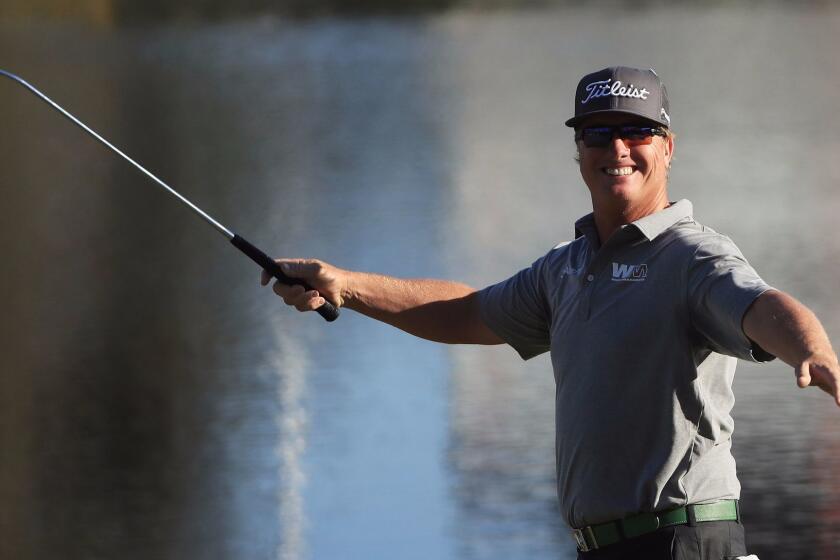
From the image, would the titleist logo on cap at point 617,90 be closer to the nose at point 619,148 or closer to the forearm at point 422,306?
the nose at point 619,148

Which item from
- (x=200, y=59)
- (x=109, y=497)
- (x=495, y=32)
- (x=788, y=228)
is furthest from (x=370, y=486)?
(x=495, y=32)

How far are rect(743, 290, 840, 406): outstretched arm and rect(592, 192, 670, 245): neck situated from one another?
54cm

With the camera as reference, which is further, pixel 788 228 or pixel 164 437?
pixel 788 228

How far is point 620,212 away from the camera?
128 inches

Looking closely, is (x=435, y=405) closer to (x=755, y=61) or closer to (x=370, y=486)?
(x=370, y=486)

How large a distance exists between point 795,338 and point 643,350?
1.53ft

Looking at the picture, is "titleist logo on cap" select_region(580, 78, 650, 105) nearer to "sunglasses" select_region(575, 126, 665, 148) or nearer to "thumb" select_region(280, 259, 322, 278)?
"sunglasses" select_region(575, 126, 665, 148)

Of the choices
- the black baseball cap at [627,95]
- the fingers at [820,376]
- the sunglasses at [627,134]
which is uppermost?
the black baseball cap at [627,95]

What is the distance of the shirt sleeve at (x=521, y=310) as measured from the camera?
3.62 metres

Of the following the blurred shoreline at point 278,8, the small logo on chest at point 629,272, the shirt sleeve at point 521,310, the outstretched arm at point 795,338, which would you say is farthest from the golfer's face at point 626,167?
the blurred shoreline at point 278,8

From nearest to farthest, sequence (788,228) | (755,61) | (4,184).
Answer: (788,228)
(4,184)
(755,61)

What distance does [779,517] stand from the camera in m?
6.88

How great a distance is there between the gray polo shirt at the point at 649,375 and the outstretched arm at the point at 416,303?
0.60 m

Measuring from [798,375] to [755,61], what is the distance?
2894 centimetres
